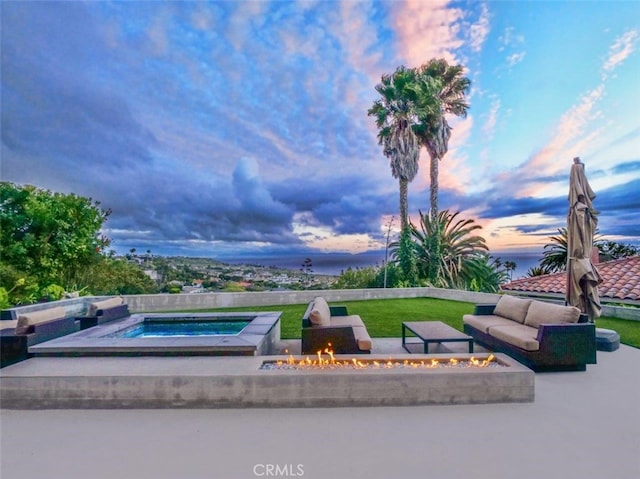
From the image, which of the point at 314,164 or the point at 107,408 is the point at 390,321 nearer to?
the point at 107,408

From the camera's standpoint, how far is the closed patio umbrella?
511cm

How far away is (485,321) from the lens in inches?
217

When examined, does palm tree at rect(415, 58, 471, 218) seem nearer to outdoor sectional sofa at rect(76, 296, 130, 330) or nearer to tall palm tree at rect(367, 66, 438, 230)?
tall palm tree at rect(367, 66, 438, 230)

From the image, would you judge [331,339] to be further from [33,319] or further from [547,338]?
[33,319]

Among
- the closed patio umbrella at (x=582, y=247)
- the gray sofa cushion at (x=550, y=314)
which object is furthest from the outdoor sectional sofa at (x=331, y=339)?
the closed patio umbrella at (x=582, y=247)

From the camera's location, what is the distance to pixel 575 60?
9.51m

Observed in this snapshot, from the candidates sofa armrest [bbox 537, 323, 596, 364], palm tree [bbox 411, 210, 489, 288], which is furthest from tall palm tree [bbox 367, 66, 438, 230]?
sofa armrest [bbox 537, 323, 596, 364]

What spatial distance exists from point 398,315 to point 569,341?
14.5 ft

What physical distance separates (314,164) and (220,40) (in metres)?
6.79

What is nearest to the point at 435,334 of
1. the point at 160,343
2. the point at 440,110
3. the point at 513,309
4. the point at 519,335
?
the point at 519,335

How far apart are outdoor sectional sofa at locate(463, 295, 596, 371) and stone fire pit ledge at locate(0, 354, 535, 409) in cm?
113

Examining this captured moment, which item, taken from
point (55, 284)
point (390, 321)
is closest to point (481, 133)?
point (390, 321)

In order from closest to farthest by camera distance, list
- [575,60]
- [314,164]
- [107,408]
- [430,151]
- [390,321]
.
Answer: [107,408] < [390,321] < [575,60] < [430,151] < [314,164]

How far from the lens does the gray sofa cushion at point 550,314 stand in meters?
4.43
